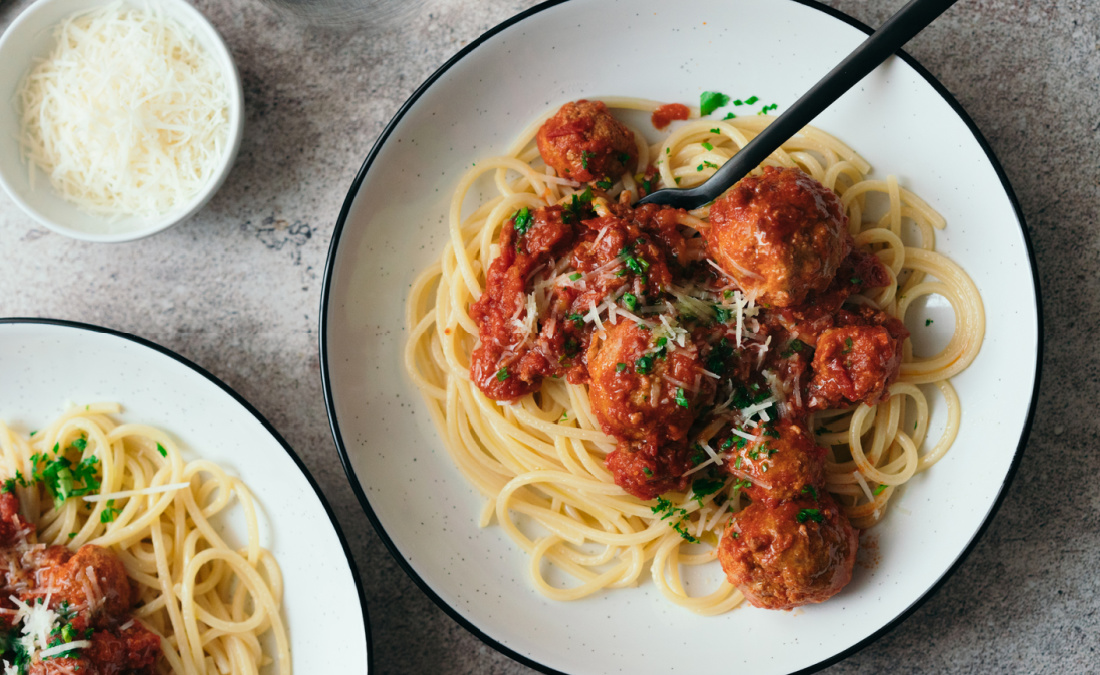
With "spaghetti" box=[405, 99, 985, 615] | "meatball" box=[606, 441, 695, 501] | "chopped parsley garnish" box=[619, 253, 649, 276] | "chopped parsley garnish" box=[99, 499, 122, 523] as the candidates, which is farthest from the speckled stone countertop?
"chopped parsley garnish" box=[619, 253, 649, 276]

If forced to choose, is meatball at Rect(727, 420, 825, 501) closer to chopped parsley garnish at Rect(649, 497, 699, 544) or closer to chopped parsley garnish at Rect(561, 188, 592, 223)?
chopped parsley garnish at Rect(649, 497, 699, 544)

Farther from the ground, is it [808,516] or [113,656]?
[808,516]

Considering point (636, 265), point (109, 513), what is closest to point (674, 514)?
point (636, 265)

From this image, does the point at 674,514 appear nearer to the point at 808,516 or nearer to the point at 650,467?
the point at 650,467

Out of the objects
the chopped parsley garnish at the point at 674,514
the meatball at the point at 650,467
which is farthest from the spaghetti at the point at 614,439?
the meatball at the point at 650,467

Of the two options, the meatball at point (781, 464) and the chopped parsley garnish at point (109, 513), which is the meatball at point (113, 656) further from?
the meatball at point (781, 464)

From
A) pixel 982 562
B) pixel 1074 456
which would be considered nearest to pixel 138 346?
pixel 982 562
